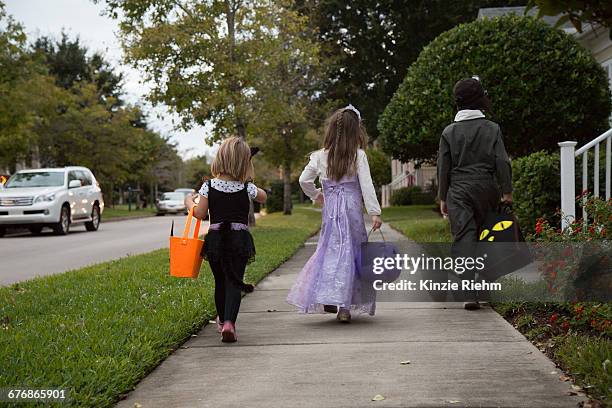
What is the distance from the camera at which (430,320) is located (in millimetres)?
6352

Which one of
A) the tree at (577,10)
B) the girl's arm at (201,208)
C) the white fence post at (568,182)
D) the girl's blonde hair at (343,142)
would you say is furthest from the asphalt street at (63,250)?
the tree at (577,10)

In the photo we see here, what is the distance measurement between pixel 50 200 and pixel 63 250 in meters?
4.36

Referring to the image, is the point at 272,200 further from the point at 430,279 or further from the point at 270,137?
the point at 430,279

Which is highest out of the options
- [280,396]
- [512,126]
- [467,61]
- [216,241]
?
[467,61]

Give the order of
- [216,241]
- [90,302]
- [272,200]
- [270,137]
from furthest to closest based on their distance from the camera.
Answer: [272,200] < [270,137] < [90,302] < [216,241]

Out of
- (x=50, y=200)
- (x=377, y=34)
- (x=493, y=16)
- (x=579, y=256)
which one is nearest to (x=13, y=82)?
(x=50, y=200)

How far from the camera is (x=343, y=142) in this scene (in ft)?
21.0

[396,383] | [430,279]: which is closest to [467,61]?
[430,279]

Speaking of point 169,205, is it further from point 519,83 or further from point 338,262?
point 338,262

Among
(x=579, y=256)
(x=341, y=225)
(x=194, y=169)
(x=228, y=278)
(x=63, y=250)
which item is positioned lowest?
(x=63, y=250)

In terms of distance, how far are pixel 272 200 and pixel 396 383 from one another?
130 feet

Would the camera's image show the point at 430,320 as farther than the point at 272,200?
No

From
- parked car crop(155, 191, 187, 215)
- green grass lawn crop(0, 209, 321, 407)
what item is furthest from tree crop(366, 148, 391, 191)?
green grass lawn crop(0, 209, 321, 407)

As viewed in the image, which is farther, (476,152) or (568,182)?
(568,182)
